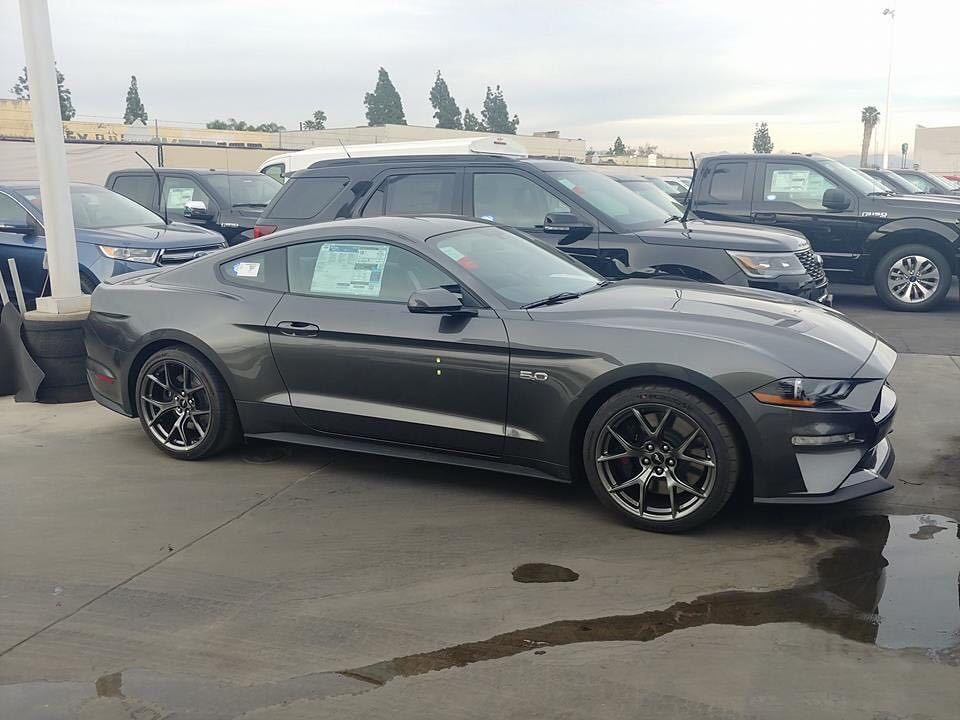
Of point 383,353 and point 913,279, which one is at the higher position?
point 383,353

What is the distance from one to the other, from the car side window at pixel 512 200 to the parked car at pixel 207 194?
574cm

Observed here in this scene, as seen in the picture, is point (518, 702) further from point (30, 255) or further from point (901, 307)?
point (901, 307)

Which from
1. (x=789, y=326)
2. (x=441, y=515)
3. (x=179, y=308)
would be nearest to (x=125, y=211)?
(x=179, y=308)

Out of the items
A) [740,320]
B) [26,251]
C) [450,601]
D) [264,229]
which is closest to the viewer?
[450,601]

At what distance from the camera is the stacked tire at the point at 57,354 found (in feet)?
24.0

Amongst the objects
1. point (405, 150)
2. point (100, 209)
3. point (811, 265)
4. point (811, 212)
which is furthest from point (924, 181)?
point (100, 209)

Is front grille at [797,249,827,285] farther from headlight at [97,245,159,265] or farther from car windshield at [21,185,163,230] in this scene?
car windshield at [21,185,163,230]

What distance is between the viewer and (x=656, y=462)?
4504 mm

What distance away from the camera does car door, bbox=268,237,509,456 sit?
4887 millimetres

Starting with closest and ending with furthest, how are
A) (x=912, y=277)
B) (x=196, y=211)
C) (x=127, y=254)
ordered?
1. (x=127, y=254)
2. (x=912, y=277)
3. (x=196, y=211)

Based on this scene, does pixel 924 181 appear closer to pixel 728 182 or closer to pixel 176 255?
pixel 728 182

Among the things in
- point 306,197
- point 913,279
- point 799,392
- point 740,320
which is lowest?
point 913,279

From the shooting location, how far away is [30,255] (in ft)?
31.9

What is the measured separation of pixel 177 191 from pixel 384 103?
260ft
